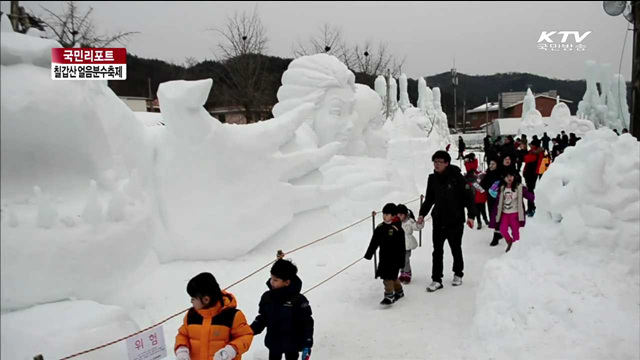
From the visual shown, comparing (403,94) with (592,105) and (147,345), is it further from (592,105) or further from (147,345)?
(147,345)

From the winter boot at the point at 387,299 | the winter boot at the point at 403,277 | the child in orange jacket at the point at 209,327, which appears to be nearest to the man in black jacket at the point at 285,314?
the child in orange jacket at the point at 209,327

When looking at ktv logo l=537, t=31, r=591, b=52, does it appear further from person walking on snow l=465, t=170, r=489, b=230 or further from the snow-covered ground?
person walking on snow l=465, t=170, r=489, b=230

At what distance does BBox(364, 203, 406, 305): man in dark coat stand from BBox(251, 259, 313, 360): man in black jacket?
171 cm

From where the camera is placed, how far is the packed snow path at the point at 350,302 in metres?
3.97

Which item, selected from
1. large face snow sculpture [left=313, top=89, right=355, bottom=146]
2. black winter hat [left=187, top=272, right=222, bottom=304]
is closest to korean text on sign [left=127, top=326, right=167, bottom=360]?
black winter hat [left=187, top=272, right=222, bottom=304]

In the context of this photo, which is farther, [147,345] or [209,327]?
[147,345]

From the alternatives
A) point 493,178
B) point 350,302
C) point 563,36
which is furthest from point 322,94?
point 350,302

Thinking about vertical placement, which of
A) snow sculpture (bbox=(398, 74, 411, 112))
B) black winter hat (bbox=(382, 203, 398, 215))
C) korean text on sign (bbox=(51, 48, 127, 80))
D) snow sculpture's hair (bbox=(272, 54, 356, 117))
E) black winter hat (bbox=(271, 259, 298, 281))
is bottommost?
black winter hat (bbox=(271, 259, 298, 281))

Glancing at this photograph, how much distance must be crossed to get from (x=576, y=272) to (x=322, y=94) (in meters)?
5.71

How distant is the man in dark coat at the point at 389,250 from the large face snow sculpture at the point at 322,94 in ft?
13.0

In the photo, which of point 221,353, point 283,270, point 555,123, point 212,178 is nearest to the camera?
point 221,353

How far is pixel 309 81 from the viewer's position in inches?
338

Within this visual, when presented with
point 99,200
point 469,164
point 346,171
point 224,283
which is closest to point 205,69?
point 346,171

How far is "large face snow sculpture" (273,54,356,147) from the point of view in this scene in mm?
8602
